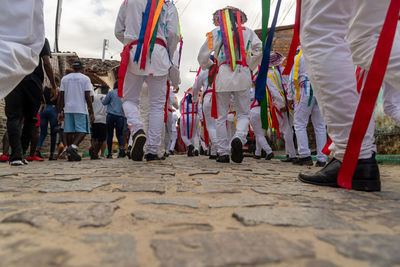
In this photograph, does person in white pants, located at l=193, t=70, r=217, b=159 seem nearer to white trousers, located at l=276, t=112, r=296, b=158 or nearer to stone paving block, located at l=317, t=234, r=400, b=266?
white trousers, located at l=276, t=112, r=296, b=158

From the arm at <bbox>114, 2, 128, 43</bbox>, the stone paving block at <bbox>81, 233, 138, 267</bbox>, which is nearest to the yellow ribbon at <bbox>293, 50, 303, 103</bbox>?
the arm at <bbox>114, 2, 128, 43</bbox>

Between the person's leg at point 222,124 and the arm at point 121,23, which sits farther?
the person's leg at point 222,124

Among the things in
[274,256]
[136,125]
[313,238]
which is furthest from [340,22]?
[136,125]

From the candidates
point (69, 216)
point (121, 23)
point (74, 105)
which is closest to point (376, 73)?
point (69, 216)

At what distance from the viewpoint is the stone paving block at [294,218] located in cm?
96

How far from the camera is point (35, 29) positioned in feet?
5.40

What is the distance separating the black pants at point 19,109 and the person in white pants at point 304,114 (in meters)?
3.72

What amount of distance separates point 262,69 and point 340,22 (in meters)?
0.61

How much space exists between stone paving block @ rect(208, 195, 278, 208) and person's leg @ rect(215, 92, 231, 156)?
2840 mm

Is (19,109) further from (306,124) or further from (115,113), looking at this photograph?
(306,124)

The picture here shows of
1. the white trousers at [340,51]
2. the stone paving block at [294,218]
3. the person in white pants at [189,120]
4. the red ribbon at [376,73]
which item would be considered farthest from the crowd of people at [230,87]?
the person in white pants at [189,120]

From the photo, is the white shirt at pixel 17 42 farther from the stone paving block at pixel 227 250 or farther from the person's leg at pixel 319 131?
the person's leg at pixel 319 131

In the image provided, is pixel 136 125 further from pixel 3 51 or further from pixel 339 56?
pixel 339 56

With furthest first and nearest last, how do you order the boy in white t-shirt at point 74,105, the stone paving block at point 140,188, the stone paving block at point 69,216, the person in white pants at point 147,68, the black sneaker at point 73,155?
the boy in white t-shirt at point 74,105 < the black sneaker at point 73,155 < the person in white pants at point 147,68 < the stone paving block at point 140,188 < the stone paving block at point 69,216
